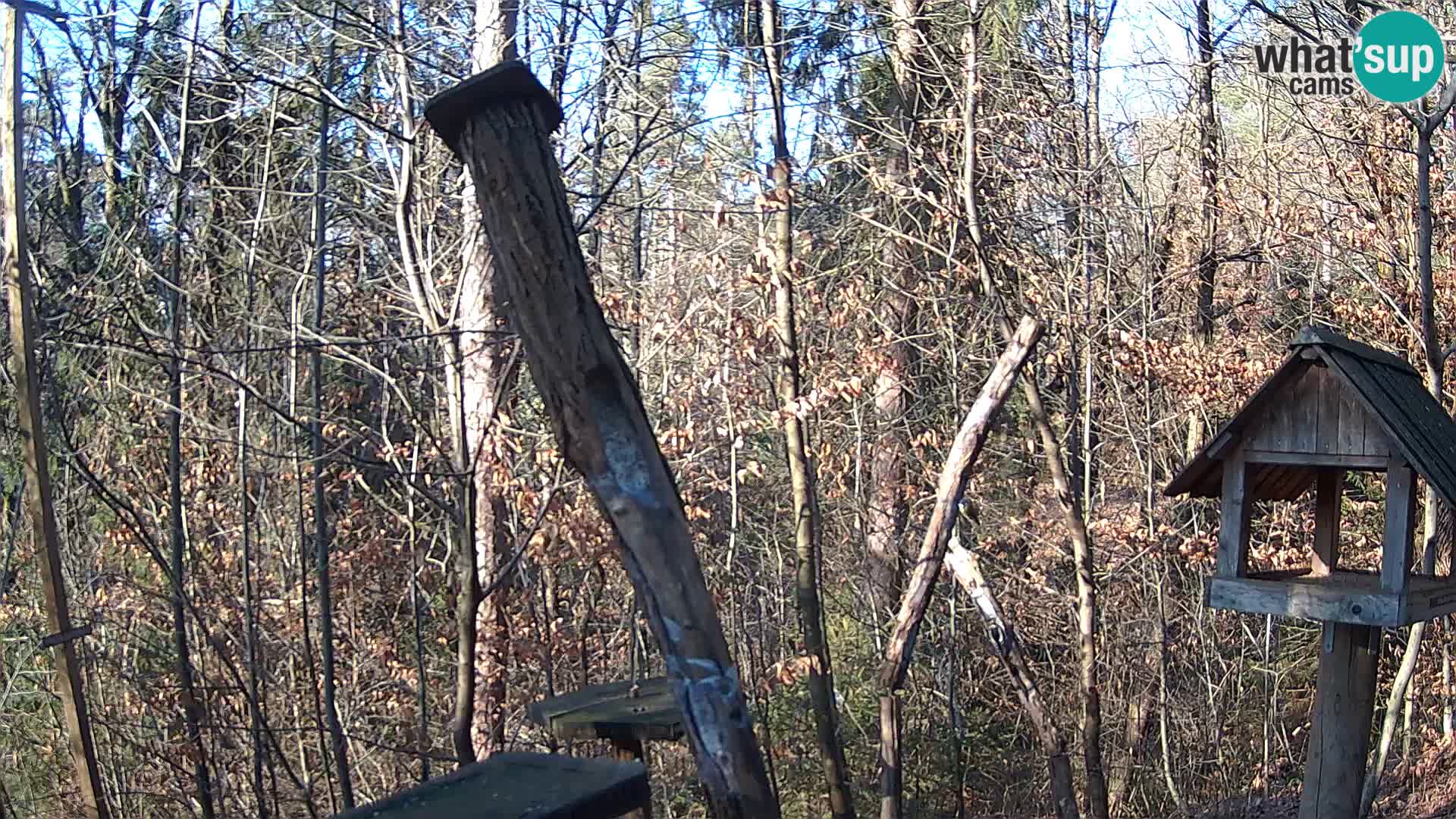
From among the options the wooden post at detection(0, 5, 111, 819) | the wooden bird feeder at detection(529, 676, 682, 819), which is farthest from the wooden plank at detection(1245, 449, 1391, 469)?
the wooden post at detection(0, 5, 111, 819)

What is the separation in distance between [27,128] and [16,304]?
351 cm

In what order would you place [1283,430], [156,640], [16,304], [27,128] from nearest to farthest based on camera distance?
[16,304] < [1283,430] < [27,128] < [156,640]

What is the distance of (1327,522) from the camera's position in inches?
174

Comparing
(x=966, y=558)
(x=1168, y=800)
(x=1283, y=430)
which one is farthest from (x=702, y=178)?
(x=1168, y=800)

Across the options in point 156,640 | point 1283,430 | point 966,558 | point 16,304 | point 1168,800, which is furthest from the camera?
point 1168,800

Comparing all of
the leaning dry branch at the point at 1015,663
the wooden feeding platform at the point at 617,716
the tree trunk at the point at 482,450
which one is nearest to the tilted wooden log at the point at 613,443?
the tree trunk at the point at 482,450

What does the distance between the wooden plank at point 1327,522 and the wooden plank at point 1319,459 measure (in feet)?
1.26

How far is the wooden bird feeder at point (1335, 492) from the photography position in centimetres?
383

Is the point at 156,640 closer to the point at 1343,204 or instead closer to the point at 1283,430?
the point at 1283,430

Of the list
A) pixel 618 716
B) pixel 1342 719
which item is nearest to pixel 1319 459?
pixel 1342 719

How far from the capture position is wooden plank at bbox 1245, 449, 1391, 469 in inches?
152

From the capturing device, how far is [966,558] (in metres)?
5.98

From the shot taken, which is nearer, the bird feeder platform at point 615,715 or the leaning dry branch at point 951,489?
the bird feeder platform at point 615,715

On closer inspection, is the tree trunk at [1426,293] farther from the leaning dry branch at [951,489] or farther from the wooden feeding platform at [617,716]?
Answer: the wooden feeding platform at [617,716]
